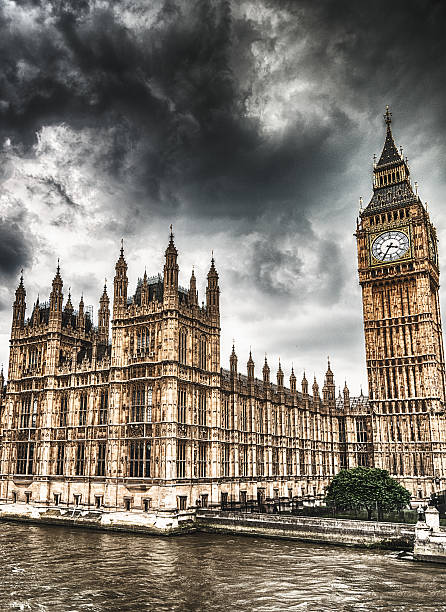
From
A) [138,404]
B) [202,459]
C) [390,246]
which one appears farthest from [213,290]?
[390,246]

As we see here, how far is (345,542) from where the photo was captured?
4725cm

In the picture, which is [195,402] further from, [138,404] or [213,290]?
[213,290]

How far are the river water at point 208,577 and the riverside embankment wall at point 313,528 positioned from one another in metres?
1.45

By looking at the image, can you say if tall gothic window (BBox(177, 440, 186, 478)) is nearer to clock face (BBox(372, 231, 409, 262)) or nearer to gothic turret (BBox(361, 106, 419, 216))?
clock face (BBox(372, 231, 409, 262))

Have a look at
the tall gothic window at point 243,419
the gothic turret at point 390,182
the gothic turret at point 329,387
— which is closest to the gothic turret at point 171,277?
the tall gothic window at point 243,419

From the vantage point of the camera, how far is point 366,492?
194 ft

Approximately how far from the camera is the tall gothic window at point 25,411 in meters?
72.2

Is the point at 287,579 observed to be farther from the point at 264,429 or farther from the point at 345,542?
the point at 264,429

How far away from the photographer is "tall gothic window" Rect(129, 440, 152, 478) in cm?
5853

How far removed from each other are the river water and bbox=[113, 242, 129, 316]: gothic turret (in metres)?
26.3

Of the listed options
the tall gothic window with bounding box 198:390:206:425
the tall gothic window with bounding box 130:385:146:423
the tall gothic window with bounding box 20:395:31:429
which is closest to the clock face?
the tall gothic window with bounding box 198:390:206:425

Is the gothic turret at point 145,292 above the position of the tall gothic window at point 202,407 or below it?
above

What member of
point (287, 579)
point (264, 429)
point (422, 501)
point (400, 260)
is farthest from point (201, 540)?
point (400, 260)

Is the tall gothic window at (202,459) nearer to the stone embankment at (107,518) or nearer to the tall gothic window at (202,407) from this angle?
the tall gothic window at (202,407)
